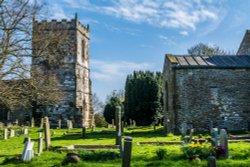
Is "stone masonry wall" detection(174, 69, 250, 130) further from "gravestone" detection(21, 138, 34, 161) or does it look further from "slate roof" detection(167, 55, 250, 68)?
"gravestone" detection(21, 138, 34, 161)

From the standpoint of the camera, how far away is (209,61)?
24.3 m

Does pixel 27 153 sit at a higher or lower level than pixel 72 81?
lower

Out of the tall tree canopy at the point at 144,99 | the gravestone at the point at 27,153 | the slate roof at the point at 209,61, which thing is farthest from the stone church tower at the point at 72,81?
the gravestone at the point at 27,153

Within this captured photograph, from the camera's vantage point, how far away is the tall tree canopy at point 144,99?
40.6m

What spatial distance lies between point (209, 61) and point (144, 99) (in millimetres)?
17900

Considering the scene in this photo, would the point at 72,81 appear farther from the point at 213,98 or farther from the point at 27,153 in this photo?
the point at 27,153

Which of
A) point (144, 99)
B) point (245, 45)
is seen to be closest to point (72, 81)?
point (144, 99)

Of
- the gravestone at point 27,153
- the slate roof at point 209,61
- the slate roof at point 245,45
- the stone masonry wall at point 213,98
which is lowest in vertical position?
the gravestone at point 27,153

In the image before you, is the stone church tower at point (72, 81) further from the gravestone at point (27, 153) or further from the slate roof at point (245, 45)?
the gravestone at point (27, 153)

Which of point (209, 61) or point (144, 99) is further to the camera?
point (144, 99)

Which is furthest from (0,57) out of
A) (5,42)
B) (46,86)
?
(46,86)

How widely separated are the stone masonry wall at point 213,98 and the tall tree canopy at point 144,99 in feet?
58.0

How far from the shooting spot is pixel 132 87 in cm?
4288

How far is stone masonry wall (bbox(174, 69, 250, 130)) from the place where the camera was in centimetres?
2255
